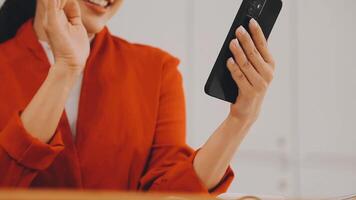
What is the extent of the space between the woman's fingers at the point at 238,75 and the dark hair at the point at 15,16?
1.25ft

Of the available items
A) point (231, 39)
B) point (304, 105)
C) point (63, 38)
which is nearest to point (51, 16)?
point (63, 38)

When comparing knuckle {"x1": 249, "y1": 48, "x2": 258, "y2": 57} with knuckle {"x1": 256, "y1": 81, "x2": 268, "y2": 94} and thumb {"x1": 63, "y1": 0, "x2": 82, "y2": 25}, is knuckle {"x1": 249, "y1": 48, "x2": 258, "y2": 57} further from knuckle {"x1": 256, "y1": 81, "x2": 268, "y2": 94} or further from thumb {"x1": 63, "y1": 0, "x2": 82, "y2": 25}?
thumb {"x1": 63, "y1": 0, "x2": 82, "y2": 25}

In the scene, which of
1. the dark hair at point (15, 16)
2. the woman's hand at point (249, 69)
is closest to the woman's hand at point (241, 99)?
the woman's hand at point (249, 69)

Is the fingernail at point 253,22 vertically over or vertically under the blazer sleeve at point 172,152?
over

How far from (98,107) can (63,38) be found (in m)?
0.14

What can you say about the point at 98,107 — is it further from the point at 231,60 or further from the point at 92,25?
the point at 231,60

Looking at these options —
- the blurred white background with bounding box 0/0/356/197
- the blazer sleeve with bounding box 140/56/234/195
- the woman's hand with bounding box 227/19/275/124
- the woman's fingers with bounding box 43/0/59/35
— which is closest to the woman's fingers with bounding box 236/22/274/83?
the woman's hand with bounding box 227/19/275/124

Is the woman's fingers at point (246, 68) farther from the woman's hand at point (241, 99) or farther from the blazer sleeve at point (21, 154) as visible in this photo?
the blazer sleeve at point (21, 154)

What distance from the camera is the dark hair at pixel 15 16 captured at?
98 cm

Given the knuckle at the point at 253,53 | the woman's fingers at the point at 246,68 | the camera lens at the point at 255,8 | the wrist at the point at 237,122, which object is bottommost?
the wrist at the point at 237,122

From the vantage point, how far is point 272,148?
1512 millimetres

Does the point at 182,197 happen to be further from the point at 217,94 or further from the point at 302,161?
the point at 302,161

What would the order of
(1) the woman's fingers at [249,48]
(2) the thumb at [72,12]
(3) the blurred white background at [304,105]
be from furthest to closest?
(3) the blurred white background at [304,105]
(2) the thumb at [72,12]
(1) the woman's fingers at [249,48]

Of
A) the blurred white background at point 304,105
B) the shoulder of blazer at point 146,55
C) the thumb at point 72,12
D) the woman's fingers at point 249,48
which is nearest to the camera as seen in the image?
the woman's fingers at point 249,48
